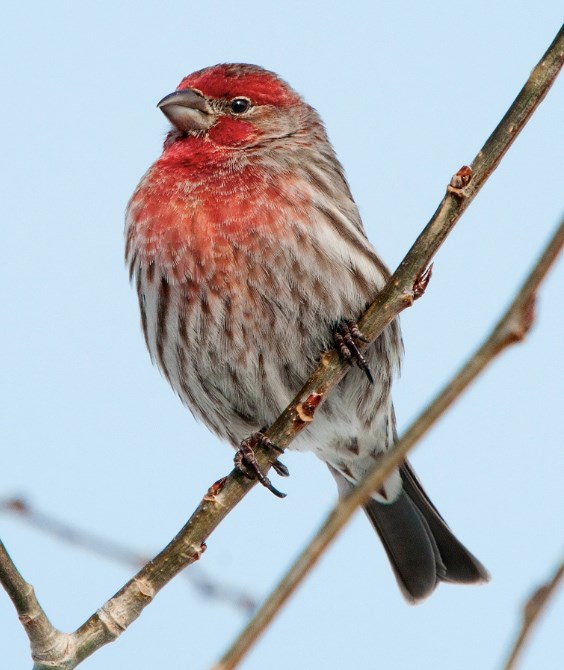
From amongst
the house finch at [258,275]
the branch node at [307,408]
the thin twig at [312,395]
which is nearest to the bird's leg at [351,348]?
the house finch at [258,275]

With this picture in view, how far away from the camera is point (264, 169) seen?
6.41 metres

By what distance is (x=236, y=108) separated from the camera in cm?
710

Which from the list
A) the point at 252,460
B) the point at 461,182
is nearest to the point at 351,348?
the point at 252,460

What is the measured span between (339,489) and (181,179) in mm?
2788

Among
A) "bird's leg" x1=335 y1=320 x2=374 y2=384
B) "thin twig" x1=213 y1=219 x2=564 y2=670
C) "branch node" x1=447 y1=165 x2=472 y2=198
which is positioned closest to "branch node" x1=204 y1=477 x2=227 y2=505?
"bird's leg" x1=335 y1=320 x2=374 y2=384

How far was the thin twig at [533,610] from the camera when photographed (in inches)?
69.3

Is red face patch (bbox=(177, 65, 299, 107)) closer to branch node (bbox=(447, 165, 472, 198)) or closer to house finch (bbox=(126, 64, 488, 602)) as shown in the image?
house finch (bbox=(126, 64, 488, 602))

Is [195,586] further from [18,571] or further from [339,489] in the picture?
[339,489]

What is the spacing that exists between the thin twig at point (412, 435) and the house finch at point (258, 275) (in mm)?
3154

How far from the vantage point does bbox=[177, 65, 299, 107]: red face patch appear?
7125mm

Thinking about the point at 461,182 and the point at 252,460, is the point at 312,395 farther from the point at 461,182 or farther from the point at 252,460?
the point at 461,182

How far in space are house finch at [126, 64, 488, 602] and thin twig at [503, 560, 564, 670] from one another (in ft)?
10.3

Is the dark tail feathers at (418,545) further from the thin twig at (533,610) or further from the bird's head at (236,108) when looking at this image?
the thin twig at (533,610)

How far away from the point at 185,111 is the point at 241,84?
576 millimetres
